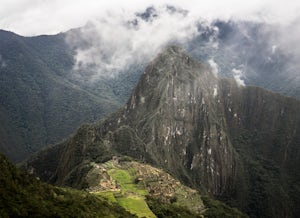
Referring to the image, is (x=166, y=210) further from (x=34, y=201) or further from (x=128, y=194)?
(x=34, y=201)

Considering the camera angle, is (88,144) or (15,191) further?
(88,144)

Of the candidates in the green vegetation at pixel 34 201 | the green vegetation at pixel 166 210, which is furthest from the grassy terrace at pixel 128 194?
the green vegetation at pixel 34 201

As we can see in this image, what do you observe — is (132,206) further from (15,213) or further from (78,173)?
(15,213)

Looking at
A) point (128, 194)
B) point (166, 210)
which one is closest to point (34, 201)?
point (128, 194)

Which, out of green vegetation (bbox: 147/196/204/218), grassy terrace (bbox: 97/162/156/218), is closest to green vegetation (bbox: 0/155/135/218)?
grassy terrace (bbox: 97/162/156/218)

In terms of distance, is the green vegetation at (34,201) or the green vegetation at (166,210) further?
the green vegetation at (166,210)

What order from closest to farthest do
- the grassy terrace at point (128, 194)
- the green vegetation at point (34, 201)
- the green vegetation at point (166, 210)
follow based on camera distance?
the green vegetation at point (34, 201), the grassy terrace at point (128, 194), the green vegetation at point (166, 210)

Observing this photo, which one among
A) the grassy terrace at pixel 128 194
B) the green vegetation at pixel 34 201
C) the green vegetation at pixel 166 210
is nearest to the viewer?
the green vegetation at pixel 34 201

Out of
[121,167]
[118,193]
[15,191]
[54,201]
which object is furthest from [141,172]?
[15,191]

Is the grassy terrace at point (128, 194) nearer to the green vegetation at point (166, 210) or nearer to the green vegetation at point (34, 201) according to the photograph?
the green vegetation at point (166, 210)
